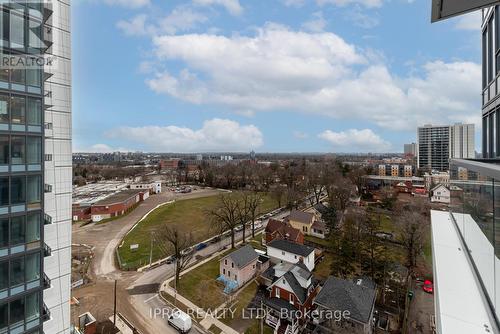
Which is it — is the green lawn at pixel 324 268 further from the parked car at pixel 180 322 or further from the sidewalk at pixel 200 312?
the parked car at pixel 180 322

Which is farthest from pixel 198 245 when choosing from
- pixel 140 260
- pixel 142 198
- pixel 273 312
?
pixel 142 198

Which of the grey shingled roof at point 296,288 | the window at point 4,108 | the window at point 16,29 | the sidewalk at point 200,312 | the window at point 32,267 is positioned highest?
the window at point 16,29

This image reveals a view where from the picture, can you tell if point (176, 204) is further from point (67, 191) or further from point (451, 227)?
point (451, 227)

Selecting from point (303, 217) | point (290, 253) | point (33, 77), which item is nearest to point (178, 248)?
point (290, 253)

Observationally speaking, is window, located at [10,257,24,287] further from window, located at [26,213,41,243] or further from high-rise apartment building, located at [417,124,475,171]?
high-rise apartment building, located at [417,124,475,171]

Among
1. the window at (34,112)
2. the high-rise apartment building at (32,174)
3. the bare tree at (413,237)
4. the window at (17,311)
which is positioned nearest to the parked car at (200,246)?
the high-rise apartment building at (32,174)
